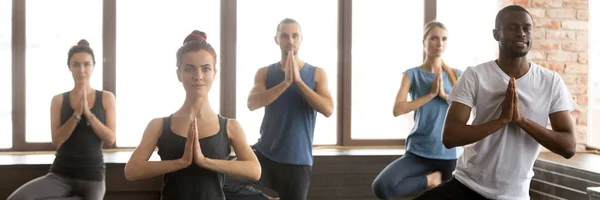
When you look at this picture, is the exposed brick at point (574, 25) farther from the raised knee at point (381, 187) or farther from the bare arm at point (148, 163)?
the bare arm at point (148, 163)

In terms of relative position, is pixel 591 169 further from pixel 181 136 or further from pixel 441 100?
pixel 181 136

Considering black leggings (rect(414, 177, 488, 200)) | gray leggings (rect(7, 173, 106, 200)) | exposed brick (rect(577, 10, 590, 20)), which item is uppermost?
exposed brick (rect(577, 10, 590, 20))

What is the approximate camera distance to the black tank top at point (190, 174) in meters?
2.16

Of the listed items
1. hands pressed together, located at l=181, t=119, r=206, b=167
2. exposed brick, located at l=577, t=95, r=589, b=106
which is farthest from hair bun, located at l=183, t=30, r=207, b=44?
exposed brick, located at l=577, t=95, r=589, b=106

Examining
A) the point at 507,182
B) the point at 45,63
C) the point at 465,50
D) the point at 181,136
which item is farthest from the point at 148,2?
the point at 507,182

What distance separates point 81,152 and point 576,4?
387 centimetres

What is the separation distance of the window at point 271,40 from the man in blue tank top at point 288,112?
1899 millimetres

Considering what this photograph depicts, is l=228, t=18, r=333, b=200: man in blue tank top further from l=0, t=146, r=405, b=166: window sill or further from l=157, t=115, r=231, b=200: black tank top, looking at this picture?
l=0, t=146, r=405, b=166: window sill

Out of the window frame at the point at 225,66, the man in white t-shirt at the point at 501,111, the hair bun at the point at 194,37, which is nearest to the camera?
the man in white t-shirt at the point at 501,111

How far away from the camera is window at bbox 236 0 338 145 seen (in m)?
5.26

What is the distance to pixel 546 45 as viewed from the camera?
5.21 metres

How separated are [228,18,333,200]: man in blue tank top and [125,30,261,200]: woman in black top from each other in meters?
0.94

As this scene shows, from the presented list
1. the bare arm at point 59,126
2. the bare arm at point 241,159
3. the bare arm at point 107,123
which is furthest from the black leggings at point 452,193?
the bare arm at point 59,126

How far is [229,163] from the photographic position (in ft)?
7.11
